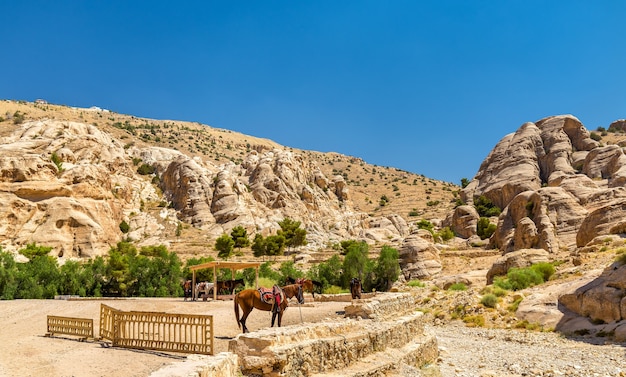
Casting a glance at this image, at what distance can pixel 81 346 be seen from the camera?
11188 millimetres

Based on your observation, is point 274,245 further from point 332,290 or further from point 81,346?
point 81,346

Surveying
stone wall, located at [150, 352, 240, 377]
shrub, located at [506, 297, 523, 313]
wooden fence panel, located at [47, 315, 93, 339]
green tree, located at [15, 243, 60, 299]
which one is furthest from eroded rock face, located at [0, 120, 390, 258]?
stone wall, located at [150, 352, 240, 377]

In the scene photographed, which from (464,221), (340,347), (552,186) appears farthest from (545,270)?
(464,221)

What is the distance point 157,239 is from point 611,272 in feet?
158

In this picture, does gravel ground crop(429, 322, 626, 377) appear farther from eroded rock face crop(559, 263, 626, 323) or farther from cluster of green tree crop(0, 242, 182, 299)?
cluster of green tree crop(0, 242, 182, 299)

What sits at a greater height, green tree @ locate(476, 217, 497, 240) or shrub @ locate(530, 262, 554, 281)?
green tree @ locate(476, 217, 497, 240)

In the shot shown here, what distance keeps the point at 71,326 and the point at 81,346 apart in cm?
214

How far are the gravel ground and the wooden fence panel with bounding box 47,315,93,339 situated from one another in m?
9.84

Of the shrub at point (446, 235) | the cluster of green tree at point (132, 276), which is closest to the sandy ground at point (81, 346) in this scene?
the cluster of green tree at point (132, 276)

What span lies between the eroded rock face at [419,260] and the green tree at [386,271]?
308cm

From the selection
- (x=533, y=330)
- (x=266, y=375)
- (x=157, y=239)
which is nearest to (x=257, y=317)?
(x=266, y=375)

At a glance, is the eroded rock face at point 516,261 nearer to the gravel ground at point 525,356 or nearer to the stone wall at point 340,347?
the gravel ground at point 525,356

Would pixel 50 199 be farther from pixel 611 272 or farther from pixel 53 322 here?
pixel 611 272

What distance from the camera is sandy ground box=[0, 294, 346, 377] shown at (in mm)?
8430
